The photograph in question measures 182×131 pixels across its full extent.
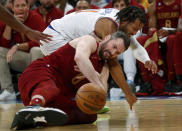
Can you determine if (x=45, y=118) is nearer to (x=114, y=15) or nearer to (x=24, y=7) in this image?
(x=114, y=15)

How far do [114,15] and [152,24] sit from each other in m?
2.56

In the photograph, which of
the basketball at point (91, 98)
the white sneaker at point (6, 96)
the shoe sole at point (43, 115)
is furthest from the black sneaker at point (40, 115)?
the white sneaker at point (6, 96)

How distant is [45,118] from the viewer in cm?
278

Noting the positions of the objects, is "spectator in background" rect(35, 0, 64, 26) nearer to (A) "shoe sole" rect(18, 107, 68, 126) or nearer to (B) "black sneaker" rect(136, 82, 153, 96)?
(B) "black sneaker" rect(136, 82, 153, 96)

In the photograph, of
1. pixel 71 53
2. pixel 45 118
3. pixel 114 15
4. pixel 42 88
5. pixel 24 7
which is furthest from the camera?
pixel 24 7

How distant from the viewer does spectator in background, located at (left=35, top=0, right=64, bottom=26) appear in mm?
6900

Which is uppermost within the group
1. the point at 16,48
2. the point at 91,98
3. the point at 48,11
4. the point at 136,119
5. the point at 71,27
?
the point at 48,11

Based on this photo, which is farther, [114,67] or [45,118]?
[114,67]

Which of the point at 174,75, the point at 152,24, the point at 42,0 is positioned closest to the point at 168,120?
the point at 174,75

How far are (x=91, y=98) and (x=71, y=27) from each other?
→ 1729 millimetres

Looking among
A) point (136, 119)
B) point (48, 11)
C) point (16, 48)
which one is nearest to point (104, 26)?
point (136, 119)

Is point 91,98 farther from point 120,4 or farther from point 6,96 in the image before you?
point 120,4

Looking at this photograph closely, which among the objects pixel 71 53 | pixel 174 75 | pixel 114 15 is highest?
pixel 114 15

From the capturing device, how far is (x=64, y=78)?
339cm
